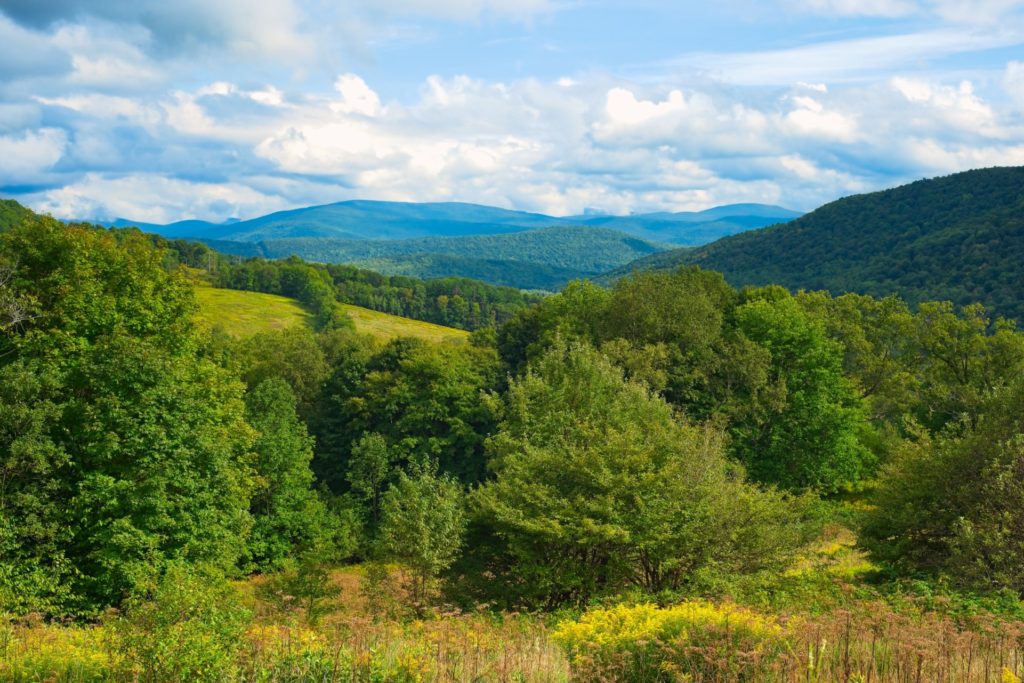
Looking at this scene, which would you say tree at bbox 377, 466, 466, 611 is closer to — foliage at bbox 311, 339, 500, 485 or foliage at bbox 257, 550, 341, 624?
foliage at bbox 257, 550, 341, 624

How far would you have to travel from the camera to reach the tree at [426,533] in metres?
22.9

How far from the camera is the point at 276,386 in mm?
45625

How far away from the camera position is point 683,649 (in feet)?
29.2

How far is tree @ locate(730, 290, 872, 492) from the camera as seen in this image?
38.9 m

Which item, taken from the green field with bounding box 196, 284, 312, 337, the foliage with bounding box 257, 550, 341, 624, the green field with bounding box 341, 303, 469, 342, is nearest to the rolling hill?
the green field with bounding box 341, 303, 469, 342

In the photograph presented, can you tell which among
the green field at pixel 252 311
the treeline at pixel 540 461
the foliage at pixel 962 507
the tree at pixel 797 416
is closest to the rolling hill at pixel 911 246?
the green field at pixel 252 311

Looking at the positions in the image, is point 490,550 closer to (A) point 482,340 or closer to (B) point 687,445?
(B) point 687,445

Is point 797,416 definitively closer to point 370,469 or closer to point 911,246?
point 370,469

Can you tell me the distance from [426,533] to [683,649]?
16.2m

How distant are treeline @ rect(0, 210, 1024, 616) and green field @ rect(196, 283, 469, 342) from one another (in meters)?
71.0

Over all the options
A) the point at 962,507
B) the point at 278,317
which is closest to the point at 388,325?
the point at 278,317

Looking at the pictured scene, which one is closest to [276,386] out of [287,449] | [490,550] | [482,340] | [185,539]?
[287,449]

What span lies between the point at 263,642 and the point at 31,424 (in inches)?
582

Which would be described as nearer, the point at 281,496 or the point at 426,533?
the point at 426,533
